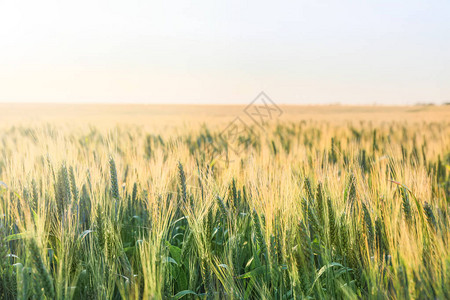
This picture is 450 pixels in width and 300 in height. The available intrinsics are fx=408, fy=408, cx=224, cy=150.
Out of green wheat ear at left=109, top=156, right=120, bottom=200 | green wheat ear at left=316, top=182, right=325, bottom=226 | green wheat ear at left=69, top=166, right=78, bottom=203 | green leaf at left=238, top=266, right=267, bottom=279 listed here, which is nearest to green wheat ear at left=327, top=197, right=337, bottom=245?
green wheat ear at left=316, top=182, right=325, bottom=226

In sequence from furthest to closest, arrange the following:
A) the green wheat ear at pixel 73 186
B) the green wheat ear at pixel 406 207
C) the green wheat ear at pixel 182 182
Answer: the green wheat ear at pixel 182 182
the green wheat ear at pixel 73 186
the green wheat ear at pixel 406 207

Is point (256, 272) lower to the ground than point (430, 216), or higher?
lower

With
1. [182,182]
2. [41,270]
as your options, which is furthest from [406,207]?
[41,270]

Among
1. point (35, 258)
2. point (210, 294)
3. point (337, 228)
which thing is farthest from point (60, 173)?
point (337, 228)

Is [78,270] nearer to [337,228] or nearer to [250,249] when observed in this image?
[250,249]

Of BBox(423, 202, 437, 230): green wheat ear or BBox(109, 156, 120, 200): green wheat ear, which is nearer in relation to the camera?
BBox(423, 202, 437, 230): green wheat ear

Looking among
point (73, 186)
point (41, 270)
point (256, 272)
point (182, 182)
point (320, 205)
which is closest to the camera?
point (41, 270)

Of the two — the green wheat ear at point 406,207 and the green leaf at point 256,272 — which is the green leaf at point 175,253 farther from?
the green wheat ear at point 406,207

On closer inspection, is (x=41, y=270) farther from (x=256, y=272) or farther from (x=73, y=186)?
(x=256, y=272)

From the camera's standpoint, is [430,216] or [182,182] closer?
[430,216]

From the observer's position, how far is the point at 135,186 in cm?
224

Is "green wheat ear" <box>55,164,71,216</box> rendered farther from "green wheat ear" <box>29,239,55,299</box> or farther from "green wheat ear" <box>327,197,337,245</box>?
"green wheat ear" <box>327,197,337,245</box>

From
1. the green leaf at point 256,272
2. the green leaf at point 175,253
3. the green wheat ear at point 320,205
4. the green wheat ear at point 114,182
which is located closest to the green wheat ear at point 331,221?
the green wheat ear at point 320,205

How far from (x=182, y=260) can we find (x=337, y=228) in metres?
0.69
